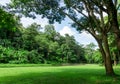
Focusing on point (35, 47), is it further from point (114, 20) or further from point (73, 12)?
point (114, 20)

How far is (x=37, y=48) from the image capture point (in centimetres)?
7375

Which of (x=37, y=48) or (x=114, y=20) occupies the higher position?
(x=37, y=48)

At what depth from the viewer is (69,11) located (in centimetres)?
2111

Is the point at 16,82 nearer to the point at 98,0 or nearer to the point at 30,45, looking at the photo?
the point at 98,0

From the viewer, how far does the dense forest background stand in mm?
63375

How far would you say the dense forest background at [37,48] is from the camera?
6338 cm

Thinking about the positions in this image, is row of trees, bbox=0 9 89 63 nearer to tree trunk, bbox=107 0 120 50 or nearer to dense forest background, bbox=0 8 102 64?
dense forest background, bbox=0 8 102 64

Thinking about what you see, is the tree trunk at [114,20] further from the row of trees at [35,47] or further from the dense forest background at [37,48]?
the row of trees at [35,47]

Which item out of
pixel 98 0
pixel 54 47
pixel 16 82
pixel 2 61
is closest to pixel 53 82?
pixel 16 82

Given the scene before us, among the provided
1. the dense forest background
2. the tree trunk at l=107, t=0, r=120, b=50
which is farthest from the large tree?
the dense forest background

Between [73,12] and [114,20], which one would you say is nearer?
[114,20]

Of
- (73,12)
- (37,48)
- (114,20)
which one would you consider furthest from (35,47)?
(114,20)

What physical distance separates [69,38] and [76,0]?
231ft

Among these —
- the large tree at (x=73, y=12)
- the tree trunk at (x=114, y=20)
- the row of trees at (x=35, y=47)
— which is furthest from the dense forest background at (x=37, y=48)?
the tree trunk at (x=114, y=20)
